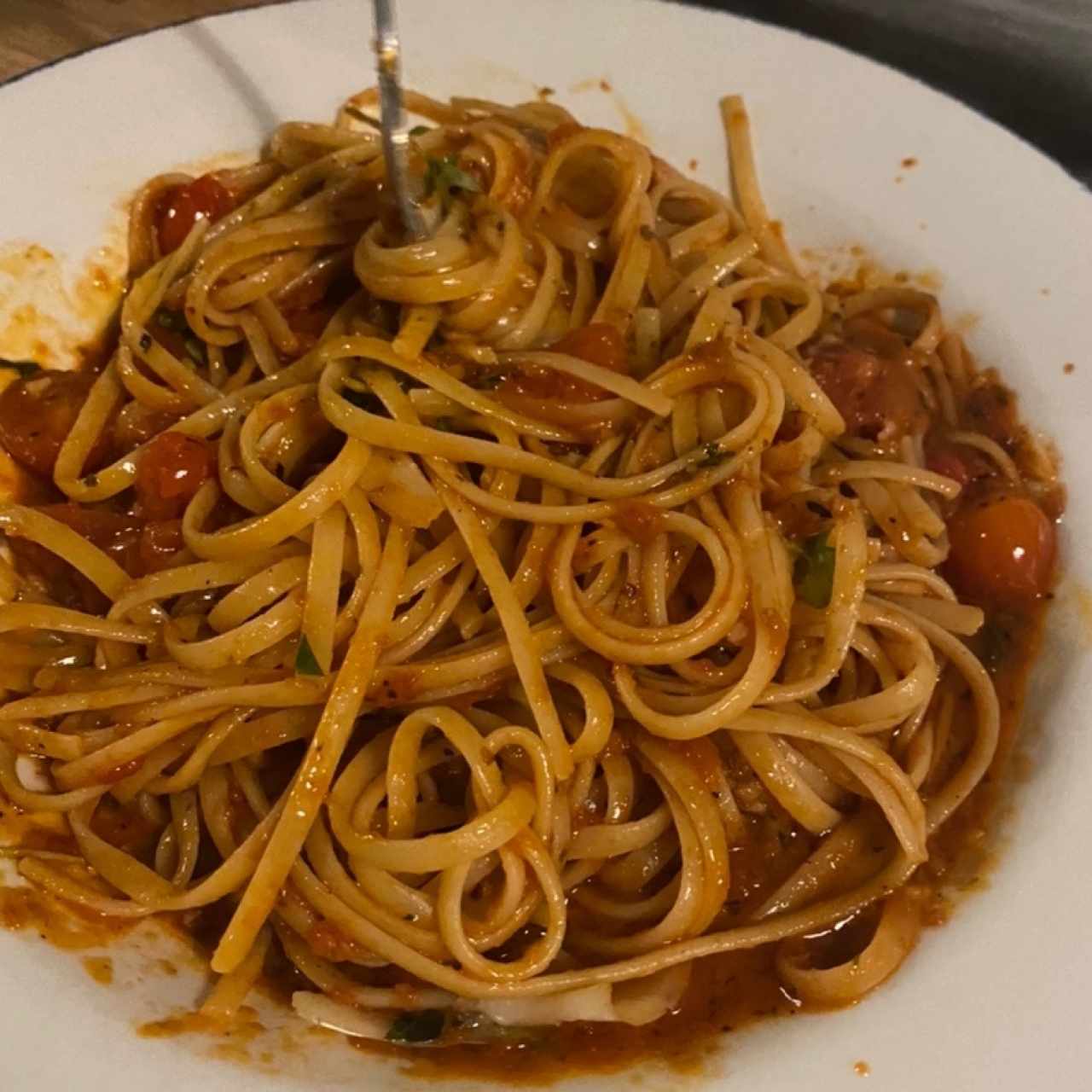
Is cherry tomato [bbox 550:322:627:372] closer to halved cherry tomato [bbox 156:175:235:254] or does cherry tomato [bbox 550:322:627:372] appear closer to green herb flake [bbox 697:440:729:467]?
green herb flake [bbox 697:440:729:467]

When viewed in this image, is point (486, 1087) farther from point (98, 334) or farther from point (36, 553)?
point (98, 334)

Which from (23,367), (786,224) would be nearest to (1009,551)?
(786,224)

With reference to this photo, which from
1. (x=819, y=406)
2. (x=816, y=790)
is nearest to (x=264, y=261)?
(x=819, y=406)

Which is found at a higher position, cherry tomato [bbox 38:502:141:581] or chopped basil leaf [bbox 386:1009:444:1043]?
cherry tomato [bbox 38:502:141:581]

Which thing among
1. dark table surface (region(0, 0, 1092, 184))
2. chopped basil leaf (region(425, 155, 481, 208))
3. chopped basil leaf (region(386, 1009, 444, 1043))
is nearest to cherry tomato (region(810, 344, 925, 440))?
chopped basil leaf (region(425, 155, 481, 208))

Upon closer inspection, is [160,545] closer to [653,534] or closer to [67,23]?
[653,534]

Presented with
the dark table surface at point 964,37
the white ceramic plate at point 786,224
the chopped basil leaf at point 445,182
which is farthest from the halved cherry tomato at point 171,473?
the dark table surface at point 964,37
